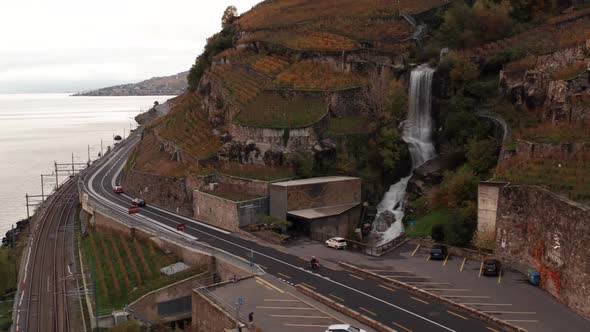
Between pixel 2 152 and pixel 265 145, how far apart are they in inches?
3993

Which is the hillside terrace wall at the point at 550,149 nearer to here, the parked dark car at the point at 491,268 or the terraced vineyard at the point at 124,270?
the parked dark car at the point at 491,268

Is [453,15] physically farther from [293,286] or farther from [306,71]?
[293,286]

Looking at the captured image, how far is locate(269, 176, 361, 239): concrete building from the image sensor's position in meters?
42.6

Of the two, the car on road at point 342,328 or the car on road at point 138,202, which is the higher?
the car on road at point 342,328

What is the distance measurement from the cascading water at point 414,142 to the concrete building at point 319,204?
266cm

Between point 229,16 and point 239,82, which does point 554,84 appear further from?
point 229,16

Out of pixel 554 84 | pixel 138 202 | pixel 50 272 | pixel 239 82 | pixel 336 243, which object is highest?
pixel 239 82

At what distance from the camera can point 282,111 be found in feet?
176

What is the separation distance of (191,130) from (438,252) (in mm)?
39393

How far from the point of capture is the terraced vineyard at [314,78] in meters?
55.8

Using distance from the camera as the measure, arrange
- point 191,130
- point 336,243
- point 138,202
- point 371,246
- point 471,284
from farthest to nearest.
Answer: point 191,130
point 138,202
point 336,243
point 371,246
point 471,284

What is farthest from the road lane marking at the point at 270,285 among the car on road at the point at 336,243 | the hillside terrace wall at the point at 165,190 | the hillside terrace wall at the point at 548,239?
the hillside terrace wall at the point at 165,190

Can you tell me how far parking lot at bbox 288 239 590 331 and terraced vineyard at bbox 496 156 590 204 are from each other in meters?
5.52

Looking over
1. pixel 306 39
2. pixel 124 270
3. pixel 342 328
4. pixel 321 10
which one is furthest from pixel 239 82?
pixel 342 328
